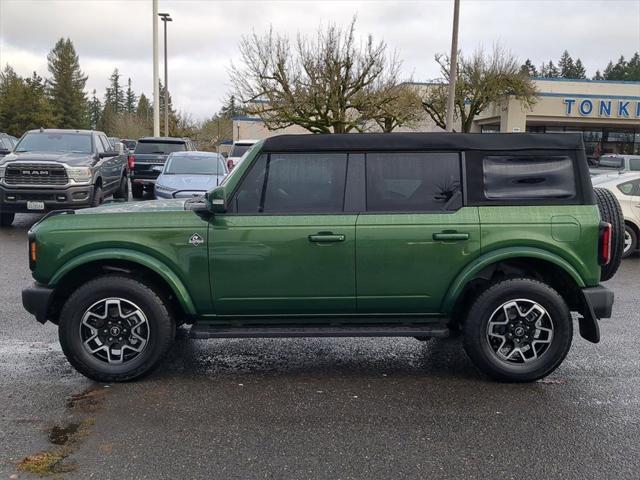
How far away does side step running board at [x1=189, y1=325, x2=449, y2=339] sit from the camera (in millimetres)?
4703

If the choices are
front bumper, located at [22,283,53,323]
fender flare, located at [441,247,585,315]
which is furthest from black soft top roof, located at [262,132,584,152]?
front bumper, located at [22,283,53,323]

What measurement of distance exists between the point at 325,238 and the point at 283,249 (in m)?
0.32

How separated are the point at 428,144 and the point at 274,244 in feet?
4.70

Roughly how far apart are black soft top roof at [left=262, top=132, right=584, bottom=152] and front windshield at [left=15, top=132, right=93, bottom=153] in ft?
32.6

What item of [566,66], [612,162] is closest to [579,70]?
[566,66]

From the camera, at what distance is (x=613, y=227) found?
5.21 meters

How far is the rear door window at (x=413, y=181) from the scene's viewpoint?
4.82 m

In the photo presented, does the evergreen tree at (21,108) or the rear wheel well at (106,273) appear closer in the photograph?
the rear wheel well at (106,273)

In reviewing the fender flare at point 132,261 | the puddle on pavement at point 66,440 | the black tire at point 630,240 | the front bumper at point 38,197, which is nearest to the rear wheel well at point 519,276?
the fender flare at point 132,261

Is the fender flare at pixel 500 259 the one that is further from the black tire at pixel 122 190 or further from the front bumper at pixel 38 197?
the black tire at pixel 122 190

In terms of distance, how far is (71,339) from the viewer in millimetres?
4676

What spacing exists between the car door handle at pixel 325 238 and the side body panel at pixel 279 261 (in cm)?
2

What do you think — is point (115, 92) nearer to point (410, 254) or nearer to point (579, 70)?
point (579, 70)

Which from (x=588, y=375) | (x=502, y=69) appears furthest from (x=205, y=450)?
(x=502, y=69)
